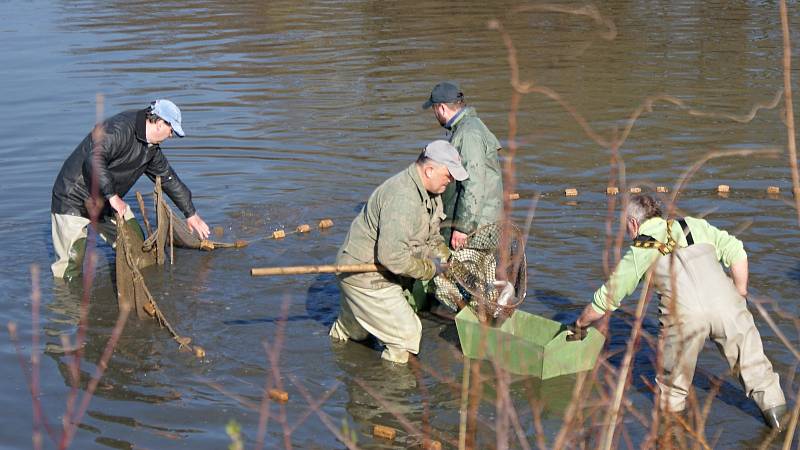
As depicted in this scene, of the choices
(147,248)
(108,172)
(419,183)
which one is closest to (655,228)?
(419,183)

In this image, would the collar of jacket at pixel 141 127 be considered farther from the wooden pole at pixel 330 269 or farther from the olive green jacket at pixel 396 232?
the olive green jacket at pixel 396 232

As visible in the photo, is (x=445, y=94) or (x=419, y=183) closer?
(x=419, y=183)

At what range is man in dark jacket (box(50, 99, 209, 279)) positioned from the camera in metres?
9.12

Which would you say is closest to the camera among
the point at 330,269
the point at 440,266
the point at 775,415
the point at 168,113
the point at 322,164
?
the point at 775,415

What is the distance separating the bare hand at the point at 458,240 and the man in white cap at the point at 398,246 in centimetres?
39

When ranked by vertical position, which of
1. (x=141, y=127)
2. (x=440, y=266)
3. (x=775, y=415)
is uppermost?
(x=141, y=127)

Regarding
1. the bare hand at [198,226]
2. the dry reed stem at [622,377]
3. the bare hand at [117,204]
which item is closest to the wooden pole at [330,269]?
the bare hand at [117,204]

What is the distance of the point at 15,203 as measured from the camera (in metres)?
12.3

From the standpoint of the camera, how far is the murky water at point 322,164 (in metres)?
7.59

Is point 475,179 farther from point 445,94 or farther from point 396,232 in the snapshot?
point 396,232

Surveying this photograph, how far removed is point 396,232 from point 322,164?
6.71 m

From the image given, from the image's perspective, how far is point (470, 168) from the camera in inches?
332

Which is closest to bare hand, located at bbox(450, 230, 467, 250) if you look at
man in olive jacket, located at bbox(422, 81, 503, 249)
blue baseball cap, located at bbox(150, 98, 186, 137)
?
man in olive jacket, located at bbox(422, 81, 503, 249)

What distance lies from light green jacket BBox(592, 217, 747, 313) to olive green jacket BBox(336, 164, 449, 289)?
4.57 ft
